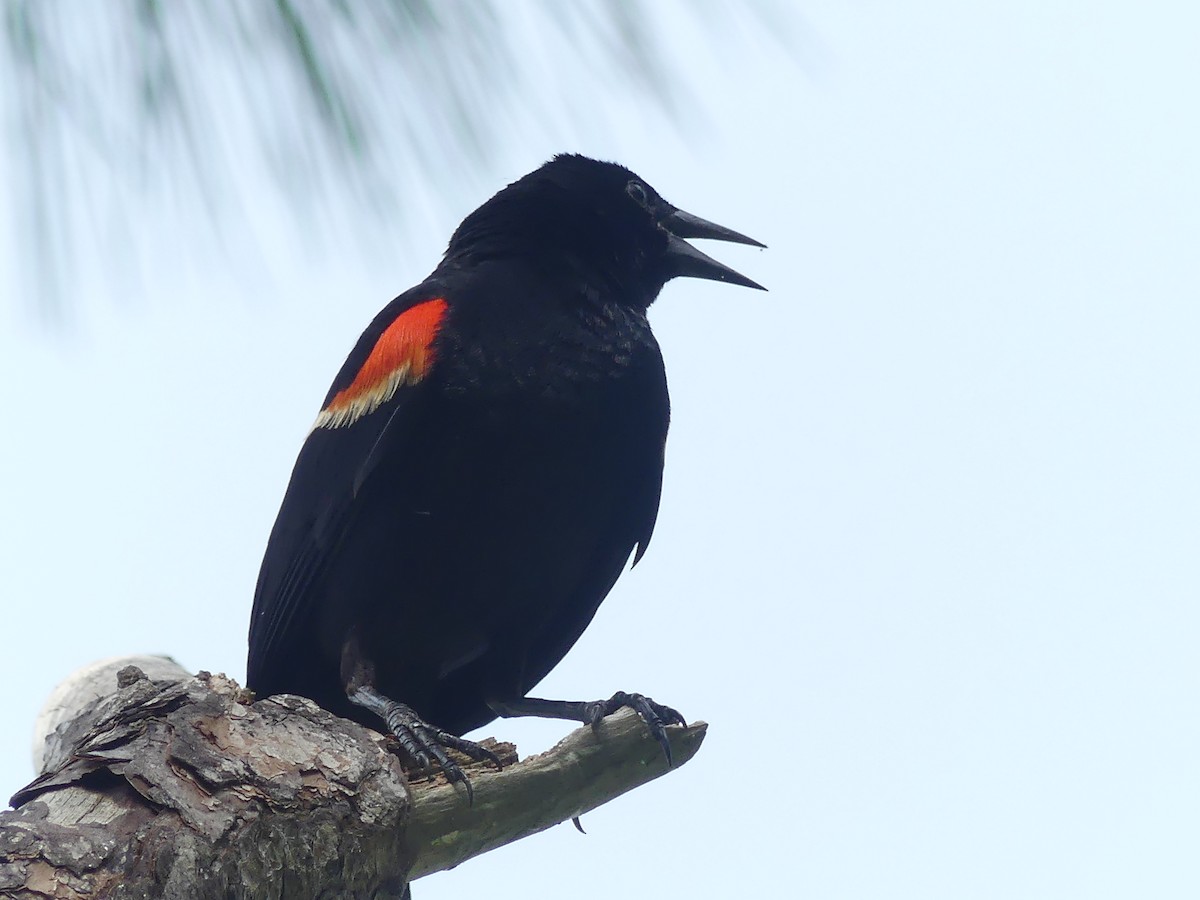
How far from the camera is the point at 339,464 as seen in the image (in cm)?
341

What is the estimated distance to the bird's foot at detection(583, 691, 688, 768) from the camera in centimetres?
268

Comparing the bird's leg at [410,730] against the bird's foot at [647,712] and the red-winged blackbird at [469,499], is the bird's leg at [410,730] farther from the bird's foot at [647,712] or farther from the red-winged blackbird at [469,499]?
the bird's foot at [647,712]

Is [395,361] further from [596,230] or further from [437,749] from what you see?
[437,749]

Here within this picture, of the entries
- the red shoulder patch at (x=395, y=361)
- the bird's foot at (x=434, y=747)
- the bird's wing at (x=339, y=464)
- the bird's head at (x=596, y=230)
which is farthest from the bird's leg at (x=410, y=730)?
the bird's head at (x=596, y=230)

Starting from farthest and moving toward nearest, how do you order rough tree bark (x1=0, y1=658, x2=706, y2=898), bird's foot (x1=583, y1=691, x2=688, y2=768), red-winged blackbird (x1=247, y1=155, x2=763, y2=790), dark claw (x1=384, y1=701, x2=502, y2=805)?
red-winged blackbird (x1=247, y1=155, x2=763, y2=790), bird's foot (x1=583, y1=691, x2=688, y2=768), dark claw (x1=384, y1=701, x2=502, y2=805), rough tree bark (x1=0, y1=658, x2=706, y2=898)

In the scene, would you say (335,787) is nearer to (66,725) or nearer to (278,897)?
(278,897)

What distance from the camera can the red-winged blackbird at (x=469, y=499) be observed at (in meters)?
3.18

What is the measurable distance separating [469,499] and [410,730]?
0.68m


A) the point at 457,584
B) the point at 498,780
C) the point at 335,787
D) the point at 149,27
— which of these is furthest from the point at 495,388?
the point at 149,27

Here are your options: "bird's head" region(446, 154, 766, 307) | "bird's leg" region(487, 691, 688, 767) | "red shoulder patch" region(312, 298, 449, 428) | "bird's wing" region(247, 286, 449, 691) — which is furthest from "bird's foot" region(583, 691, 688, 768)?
"bird's head" region(446, 154, 766, 307)

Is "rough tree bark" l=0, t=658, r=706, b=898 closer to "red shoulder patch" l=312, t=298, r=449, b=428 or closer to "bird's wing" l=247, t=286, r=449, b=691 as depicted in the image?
"bird's wing" l=247, t=286, r=449, b=691

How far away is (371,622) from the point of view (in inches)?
127

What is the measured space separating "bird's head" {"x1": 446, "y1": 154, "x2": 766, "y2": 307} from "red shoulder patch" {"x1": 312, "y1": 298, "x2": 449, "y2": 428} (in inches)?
16.7

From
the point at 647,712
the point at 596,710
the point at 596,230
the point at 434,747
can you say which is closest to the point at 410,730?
the point at 434,747
